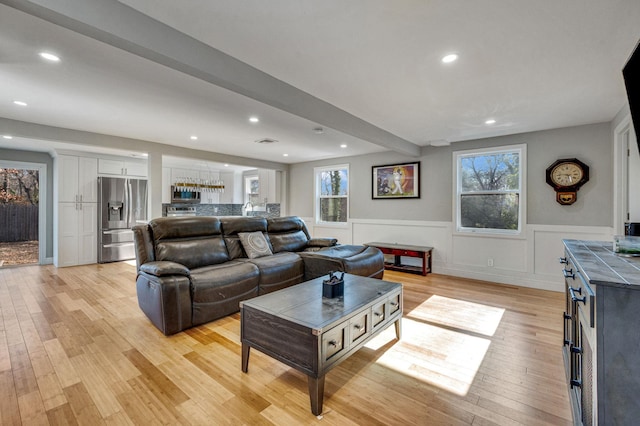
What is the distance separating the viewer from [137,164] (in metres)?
6.46

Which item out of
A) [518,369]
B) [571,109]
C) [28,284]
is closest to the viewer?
[518,369]

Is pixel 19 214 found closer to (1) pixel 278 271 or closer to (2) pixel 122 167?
(2) pixel 122 167

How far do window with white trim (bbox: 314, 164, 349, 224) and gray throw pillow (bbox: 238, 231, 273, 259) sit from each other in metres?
2.74

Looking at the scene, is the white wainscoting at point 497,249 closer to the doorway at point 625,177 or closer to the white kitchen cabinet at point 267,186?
the doorway at point 625,177

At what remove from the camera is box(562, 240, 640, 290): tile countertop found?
1.08 m

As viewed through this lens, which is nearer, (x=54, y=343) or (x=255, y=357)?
(x=255, y=357)

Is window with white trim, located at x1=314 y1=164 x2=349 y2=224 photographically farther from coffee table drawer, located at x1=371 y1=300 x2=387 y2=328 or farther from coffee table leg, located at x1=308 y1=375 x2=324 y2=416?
coffee table leg, located at x1=308 y1=375 x2=324 y2=416

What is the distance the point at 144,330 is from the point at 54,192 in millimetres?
4814

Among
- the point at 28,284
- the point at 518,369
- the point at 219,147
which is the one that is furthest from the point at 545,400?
the point at 28,284

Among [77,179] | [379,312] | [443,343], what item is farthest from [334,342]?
[77,179]

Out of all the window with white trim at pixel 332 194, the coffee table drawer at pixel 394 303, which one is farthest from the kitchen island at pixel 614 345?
the window with white trim at pixel 332 194

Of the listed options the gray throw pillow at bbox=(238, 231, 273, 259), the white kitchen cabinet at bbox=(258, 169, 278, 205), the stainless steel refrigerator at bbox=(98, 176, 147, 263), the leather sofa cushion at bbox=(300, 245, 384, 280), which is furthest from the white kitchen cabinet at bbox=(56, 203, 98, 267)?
the leather sofa cushion at bbox=(300, 245, 384, 280)

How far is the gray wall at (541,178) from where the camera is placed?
3.86 m

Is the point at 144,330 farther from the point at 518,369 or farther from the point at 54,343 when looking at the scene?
the point at 518,369
